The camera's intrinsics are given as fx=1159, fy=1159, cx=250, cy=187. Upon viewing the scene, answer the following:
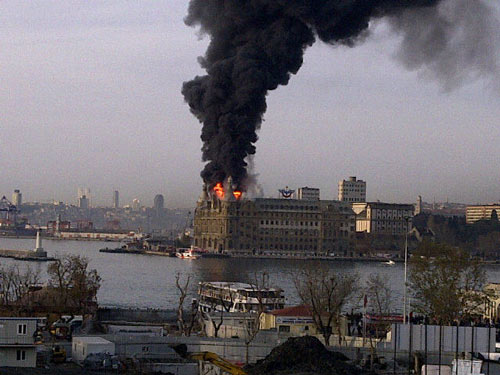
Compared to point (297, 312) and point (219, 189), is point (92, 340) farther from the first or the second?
point (219, 189)

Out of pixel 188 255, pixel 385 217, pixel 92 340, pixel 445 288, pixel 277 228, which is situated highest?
pixel 385 217

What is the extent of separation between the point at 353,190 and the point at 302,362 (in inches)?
4635

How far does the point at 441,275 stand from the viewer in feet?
83.0

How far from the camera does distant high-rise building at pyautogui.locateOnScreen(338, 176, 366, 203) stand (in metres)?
133

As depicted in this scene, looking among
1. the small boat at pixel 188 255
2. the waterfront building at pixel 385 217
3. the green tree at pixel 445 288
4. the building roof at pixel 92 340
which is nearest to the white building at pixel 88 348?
the building roof at pixel 92 340

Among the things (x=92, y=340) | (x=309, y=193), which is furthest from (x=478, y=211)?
(x=92, y=340)

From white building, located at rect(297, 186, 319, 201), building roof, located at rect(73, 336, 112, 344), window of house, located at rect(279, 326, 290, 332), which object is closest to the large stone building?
white building, located at rect(297, 186, 319, 201)

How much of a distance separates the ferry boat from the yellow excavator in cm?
1127

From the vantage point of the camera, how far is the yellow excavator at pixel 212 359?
1535 centimetres

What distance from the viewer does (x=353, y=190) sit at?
134 m

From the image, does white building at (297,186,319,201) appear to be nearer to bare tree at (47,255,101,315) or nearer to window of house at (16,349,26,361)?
bare tree at (47,255,101,315)

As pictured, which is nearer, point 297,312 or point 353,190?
point 297,312

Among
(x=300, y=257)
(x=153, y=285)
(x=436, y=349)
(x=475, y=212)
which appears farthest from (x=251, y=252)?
(x=436, y=349)

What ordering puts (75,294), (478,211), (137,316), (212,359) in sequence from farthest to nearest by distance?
(478,211), (75,294), (137,316), (212,359)
